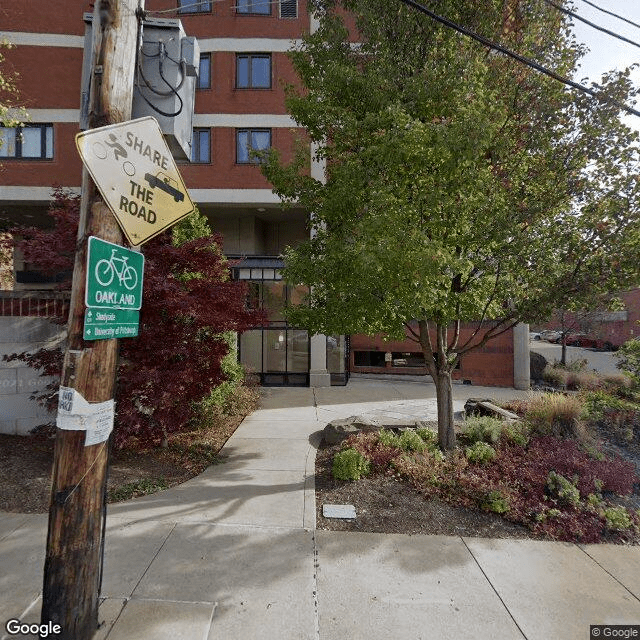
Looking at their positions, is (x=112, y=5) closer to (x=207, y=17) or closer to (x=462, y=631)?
(x=462, y=631)

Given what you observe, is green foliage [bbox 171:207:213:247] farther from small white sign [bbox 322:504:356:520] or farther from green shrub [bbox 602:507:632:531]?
green shrub [bbox 602:507:632:531]

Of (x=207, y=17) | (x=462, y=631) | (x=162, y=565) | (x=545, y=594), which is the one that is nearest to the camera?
(x=462, y=631)

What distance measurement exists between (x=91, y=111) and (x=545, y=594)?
4.91 m

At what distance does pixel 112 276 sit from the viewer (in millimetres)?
2508

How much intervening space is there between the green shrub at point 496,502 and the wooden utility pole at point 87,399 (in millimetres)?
3882

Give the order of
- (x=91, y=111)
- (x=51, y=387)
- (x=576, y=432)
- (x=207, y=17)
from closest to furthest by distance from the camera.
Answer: (x=91, y=111), (x=51, y=387), (x=576, y=432), (x=207, y=17)

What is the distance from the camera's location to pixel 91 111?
8.38 ft

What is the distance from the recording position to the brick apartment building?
12.8 metres

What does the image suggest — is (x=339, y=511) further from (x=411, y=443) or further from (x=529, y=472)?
(x=529, y=472)

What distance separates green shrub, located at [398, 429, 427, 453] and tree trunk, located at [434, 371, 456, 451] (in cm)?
38

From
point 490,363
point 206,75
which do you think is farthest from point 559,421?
point 206,75

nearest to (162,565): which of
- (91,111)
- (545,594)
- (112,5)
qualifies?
(545,594)

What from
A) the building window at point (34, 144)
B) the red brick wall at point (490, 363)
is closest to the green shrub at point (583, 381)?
the red brick wall at point (490, 363)

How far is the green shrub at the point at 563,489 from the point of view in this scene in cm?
442
